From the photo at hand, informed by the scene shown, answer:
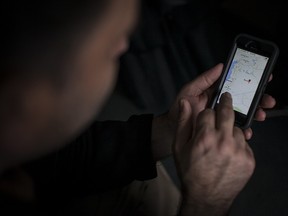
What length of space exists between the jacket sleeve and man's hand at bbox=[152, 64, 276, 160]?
0.08 feet

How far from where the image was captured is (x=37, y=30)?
0.31m

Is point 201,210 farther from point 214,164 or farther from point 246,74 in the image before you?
point 246,74

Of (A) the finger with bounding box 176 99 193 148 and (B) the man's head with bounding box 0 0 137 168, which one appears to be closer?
(B) the man's head with bounding box 0 0 137 168

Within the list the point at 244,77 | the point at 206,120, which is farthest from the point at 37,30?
the point at 244,77

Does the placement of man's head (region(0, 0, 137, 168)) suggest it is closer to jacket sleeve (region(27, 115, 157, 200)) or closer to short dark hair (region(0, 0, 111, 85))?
short dark hair (region(0, 0, 111, 85))

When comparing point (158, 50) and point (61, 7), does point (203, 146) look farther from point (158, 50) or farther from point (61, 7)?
point (158, 50)

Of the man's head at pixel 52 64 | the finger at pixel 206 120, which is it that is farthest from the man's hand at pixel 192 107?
the man's head at pixel 52 64

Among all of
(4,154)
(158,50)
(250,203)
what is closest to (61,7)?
(4,154)

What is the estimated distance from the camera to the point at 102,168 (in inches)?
29.2

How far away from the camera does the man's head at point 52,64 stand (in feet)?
1.03

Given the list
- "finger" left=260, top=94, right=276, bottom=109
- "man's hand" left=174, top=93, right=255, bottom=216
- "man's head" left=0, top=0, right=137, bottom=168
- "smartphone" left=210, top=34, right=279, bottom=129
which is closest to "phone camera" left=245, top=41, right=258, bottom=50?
"smartphone" left=210, top=34, right=279, bottom=129

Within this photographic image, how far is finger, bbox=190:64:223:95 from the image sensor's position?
809mm

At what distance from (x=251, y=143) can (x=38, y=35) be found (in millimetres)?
854

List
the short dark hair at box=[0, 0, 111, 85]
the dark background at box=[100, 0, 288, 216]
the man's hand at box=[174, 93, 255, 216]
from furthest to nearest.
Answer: the dark background at box=[100, 0, 288, 216], the man's hand at box=[174, 93, 255, 216], the short dark hair at box=[0, 0, 111, 85]
